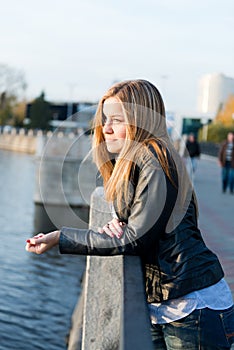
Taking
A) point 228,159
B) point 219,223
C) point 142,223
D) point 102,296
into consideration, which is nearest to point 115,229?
point 142,223

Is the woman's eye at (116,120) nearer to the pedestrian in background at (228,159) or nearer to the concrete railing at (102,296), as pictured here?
the concrete railing at (102,296)

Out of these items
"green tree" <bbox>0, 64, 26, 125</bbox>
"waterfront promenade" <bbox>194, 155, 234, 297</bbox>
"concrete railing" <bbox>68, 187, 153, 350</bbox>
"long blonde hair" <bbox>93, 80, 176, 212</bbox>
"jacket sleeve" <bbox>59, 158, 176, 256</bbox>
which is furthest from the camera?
"green tree" <bbox>0, 64, 26, 125</bbox>

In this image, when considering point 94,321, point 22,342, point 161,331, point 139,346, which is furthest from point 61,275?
point 139,346

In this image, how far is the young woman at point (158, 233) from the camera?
2.39m

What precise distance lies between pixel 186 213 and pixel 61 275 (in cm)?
1178

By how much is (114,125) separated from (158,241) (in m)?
0.49

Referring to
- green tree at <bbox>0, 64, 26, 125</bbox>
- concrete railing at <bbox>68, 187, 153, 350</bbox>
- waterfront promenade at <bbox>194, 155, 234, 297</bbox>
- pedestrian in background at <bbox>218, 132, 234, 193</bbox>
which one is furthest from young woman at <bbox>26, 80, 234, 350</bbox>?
green tree at <bbox>0, 64, 26, 125</bbox>

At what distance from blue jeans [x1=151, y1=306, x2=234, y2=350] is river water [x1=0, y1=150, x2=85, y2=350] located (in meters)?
7.27

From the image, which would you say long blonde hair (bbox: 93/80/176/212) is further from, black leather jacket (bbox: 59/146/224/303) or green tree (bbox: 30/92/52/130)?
green tree (bbox: 30/92/52/130)

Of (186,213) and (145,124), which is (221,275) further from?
(145,124)

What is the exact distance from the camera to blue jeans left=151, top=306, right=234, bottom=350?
2.45 meters

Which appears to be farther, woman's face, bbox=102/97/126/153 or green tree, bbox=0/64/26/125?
green tree, bbox=0/64/26/125

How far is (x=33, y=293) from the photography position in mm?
12297

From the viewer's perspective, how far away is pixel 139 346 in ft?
5.78
